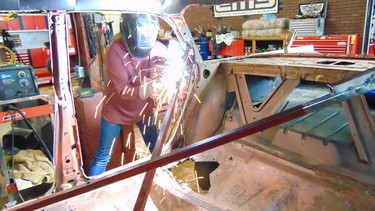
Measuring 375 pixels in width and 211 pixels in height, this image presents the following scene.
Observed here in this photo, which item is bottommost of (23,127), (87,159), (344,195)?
(87,159)


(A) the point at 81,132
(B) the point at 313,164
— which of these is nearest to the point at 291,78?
(B) the point at 313,164

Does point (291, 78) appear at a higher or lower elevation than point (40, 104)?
higher

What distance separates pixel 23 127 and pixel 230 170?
346 cm

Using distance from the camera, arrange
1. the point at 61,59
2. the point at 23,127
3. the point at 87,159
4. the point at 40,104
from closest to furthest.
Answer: the point at 61,59 < the point at 40,104 < the point at 87,159 < the point at 23,127

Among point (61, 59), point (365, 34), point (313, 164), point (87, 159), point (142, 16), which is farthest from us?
point (365, 34)

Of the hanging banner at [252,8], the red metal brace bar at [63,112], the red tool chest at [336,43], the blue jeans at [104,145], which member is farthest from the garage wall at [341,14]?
the red metal brace bar at [63,112]

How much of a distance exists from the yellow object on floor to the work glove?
1492 mm

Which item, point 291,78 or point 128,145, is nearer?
point 291,78

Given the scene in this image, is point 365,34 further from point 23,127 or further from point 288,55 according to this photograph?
point 23,127

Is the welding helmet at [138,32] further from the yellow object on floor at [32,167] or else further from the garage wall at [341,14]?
the garage wall at [341,14]

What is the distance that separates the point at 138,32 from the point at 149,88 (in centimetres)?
68

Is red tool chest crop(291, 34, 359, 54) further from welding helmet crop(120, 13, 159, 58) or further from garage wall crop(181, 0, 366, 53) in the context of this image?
welding helmet crop(120, 13, 159, 58)

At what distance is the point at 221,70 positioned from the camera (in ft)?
8.00

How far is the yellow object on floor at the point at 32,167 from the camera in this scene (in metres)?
3.37
